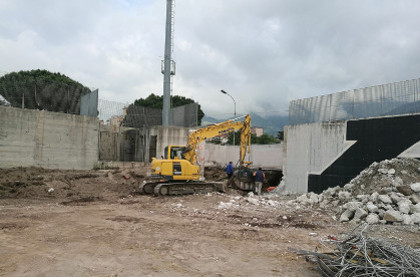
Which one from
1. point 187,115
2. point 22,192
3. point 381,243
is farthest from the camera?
point 187,115

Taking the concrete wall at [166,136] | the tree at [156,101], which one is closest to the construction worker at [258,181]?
the concrete wall at [166,136]

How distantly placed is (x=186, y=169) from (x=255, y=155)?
8703 mm

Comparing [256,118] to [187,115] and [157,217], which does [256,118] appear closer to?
[187,115]

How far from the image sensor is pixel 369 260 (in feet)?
13.7

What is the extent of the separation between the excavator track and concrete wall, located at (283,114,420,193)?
422 centimetres

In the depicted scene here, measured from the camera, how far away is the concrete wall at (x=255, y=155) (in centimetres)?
2065

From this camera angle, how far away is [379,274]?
4078mm

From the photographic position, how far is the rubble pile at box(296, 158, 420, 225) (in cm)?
875

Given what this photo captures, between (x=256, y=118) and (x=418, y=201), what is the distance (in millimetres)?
9929

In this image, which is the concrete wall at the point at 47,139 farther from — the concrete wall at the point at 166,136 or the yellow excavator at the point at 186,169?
the yellow excavator at the point at 186,169

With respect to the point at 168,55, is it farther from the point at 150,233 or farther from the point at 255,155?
the point at 150,233

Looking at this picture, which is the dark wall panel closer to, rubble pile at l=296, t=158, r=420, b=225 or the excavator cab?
rubble pile at l=296, t=158, r=420, b=225

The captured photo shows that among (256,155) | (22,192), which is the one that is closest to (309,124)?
(256,155)

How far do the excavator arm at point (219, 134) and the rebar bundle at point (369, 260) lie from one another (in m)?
10.8
